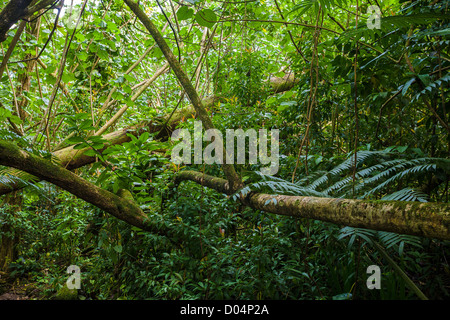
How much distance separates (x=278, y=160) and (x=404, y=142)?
1019mm

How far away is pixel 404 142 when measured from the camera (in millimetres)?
2205

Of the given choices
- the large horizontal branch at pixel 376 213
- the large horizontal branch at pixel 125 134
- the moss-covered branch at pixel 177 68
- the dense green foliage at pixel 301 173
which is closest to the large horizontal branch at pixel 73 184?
the dense green foliage at pixel 301 173

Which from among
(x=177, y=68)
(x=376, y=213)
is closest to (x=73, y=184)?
(x=177, y=68)

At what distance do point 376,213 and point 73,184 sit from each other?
1.92 metres

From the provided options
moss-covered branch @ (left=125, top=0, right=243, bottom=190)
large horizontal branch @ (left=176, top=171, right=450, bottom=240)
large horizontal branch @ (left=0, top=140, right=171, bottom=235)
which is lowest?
large horizontal branch @ (left=176, top=171, right=450, bottom=240)

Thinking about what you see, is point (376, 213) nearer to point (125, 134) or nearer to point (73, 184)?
point (73, 184)

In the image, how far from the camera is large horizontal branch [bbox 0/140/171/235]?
173 centimetres

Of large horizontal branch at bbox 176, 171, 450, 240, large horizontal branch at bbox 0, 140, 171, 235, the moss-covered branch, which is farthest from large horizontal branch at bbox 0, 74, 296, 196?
large horizontal branch at bbox 176, 171, 450, 240

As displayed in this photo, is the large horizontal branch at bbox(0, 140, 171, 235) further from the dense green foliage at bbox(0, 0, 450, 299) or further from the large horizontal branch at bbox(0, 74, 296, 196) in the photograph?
the large horizontal branch at bbox(0, 74, 296, 196)

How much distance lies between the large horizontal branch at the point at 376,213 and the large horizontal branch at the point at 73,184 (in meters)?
1.12

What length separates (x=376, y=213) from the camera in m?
0.98

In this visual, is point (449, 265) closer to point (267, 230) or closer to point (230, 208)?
point (267, 230)

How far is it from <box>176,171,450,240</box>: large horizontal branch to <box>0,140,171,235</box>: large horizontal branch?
112 cm
